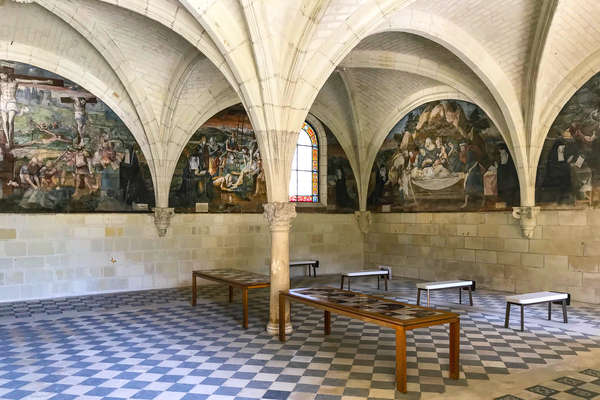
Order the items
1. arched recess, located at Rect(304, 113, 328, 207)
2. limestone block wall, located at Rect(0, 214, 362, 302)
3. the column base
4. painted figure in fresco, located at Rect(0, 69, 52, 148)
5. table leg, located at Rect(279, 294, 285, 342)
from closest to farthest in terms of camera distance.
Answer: table leg, located at Rect(279, 294, 285, 342)
the column base
painted figure in fresco, located at Rect(0, 69, 52, 148)
limestone block wall, located at Rect(0, 214, 362, 302)
arched recess, located at Rect(304, 113, 328, 207)

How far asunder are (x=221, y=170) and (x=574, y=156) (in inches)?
312

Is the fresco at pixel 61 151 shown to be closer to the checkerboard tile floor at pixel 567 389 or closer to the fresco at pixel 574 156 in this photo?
the fresco at pixel 574 156

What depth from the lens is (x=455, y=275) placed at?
448 inches

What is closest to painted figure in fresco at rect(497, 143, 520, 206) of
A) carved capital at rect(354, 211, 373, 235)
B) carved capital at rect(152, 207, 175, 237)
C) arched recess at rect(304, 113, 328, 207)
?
carved capital at rect(354, 211, 373, 235)

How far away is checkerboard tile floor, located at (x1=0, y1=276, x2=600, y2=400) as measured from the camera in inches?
179

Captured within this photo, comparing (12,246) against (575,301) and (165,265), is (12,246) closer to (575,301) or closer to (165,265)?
(165,265)

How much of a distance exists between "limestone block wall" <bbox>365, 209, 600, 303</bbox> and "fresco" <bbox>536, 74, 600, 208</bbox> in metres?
0.34

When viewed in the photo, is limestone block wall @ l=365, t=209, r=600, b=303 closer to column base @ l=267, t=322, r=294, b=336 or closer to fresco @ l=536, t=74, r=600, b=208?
fresco @ l=536, t=74, r=600, b=208

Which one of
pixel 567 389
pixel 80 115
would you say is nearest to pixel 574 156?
pixel 567 389

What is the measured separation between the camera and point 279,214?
657 cm

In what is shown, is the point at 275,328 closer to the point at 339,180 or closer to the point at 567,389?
the point at 567,389

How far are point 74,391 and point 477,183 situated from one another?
9228 millimetres

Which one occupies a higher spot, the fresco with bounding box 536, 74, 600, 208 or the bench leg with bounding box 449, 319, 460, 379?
the fresco with bounding box 536, 74, 600, 208

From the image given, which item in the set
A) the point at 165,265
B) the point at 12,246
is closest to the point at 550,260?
the point at 165,265
